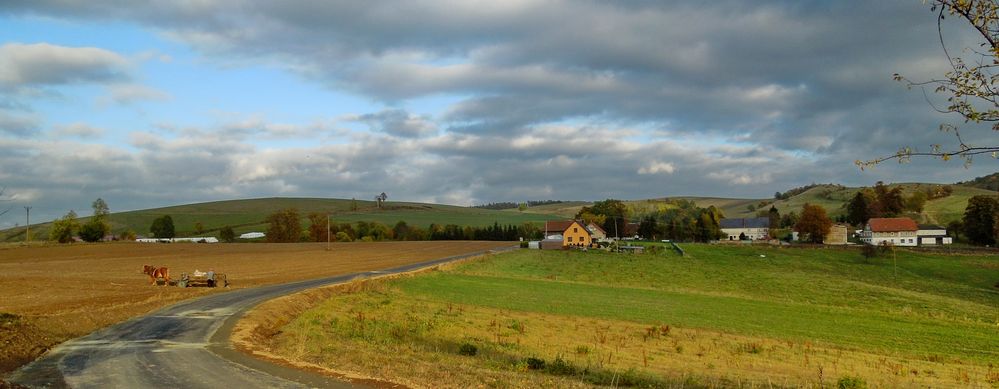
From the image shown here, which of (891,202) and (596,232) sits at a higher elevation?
(891,202)

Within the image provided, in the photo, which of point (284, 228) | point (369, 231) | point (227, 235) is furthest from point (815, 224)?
point (227, 235)

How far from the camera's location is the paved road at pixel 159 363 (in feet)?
44.8

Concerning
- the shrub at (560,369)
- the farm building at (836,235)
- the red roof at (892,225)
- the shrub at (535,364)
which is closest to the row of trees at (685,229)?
the farm building at (836,235)

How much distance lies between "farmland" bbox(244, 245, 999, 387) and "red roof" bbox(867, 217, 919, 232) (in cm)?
7332

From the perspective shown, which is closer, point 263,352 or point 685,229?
point 263,352

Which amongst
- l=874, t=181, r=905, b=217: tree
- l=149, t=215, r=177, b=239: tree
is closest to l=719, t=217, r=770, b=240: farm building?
l=874, t=181, r=905, b=217: tree

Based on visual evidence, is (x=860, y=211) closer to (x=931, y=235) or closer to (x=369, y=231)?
(x=931, y=235)

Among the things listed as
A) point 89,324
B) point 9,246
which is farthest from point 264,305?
point 9,246

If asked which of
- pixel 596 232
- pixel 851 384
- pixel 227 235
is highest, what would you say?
pixel 596 232

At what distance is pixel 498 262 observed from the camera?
7831cm

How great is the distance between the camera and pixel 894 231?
131 meters

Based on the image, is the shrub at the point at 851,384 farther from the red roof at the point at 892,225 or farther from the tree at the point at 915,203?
the tree at the point at 915,203

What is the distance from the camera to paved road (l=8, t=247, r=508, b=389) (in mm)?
13641

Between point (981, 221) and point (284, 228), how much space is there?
141175 millimetres
